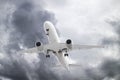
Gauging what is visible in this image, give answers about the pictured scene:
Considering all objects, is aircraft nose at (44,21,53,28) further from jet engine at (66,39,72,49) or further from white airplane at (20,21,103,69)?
jet engine at (66,39,72,49)

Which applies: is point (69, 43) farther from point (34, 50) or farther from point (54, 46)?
point (34, 50)

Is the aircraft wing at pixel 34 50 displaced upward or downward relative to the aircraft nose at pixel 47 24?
downward

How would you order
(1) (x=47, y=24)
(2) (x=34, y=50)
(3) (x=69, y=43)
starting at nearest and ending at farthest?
(3) (x=69, y=43), (2) (x=34, y=50), (1) (x=47, y=24)

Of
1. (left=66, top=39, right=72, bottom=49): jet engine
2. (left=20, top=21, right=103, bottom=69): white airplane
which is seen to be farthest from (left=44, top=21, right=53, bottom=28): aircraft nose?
(left=66, top=39, right=72, bottom=49): jet engine

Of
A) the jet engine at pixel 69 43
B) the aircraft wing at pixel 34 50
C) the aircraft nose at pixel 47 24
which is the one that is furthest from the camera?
the aircraft nose at pixel 47 24

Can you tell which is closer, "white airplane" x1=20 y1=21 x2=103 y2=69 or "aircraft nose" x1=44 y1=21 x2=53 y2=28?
"white airplane" x1=20 y1=21 x2=103 y2=69

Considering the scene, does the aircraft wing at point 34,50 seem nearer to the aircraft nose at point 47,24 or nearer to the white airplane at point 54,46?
the white airplane at point 54,46

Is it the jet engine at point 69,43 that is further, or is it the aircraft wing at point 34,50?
the aircraft wing at point 34,50

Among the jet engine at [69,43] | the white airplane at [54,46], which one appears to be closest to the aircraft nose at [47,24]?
the white airplane at [54,46]

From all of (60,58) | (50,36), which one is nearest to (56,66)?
(60,58)

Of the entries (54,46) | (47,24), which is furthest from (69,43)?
(47,24)

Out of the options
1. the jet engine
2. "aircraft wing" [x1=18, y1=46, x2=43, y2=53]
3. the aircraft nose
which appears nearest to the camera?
the jet engine

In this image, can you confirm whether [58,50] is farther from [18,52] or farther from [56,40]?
[18,52]

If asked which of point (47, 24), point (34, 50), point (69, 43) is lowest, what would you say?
point (34, 50)
